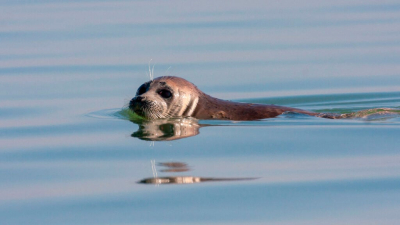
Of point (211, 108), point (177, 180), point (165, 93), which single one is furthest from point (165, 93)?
point (177, 180)

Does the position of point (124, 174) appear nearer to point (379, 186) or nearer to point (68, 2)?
point (379, 186)

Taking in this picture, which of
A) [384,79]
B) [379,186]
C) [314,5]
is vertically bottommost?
[379,186]

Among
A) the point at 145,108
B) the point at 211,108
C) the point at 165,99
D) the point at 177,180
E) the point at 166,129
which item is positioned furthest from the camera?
the point at 211,108

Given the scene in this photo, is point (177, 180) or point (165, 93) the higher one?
point (165, 93)

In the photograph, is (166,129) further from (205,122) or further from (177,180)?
(177,180)

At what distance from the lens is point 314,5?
72.2ft

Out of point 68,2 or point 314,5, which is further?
point 68,2

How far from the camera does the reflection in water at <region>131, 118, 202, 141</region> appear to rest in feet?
31.7

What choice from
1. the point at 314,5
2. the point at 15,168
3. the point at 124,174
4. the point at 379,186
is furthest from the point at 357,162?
the point at 314,5

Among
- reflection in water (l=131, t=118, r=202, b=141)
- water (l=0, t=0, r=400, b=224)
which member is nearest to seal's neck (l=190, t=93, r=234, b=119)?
reflection in water (l=131, t=118, r=202, b=141)

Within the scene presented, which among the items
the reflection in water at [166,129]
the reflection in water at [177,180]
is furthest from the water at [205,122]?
the reflection in water at [166,129]

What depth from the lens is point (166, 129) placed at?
10.2 meters

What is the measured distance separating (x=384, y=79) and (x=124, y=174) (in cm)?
738

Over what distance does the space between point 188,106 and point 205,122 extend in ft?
1.65
